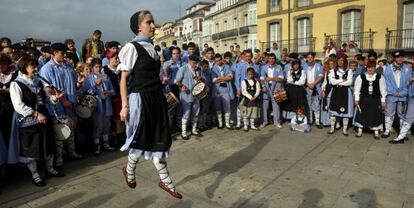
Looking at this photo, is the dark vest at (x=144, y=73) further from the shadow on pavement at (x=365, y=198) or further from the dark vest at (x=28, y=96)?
the shadow on pavement at (x=365, y=198)

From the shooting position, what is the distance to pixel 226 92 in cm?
873

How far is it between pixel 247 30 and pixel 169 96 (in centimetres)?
3342

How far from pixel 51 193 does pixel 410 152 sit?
6.24 meters

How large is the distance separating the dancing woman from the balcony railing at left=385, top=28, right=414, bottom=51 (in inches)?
854

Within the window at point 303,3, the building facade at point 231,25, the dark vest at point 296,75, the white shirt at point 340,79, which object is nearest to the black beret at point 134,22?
the white shirt at point 340,79

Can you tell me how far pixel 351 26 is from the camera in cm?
2523

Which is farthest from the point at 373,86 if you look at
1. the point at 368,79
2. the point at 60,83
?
the point at 60,83

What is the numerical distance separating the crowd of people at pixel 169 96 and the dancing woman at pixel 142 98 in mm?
12

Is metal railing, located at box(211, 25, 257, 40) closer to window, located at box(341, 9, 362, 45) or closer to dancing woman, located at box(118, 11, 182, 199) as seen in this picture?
window, located at box(341, 9, 362, 45)

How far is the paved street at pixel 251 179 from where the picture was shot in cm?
438

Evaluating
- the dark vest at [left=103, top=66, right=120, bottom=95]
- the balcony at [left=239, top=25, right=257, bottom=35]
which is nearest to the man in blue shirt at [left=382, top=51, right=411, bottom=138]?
the dark vest at [left=103, top=66, right=120, bottom=95]

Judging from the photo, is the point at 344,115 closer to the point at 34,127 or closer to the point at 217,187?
the point at 217,187

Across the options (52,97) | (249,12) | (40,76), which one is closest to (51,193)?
(52,97)

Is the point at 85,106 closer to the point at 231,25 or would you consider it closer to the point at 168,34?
the point at 231,25
